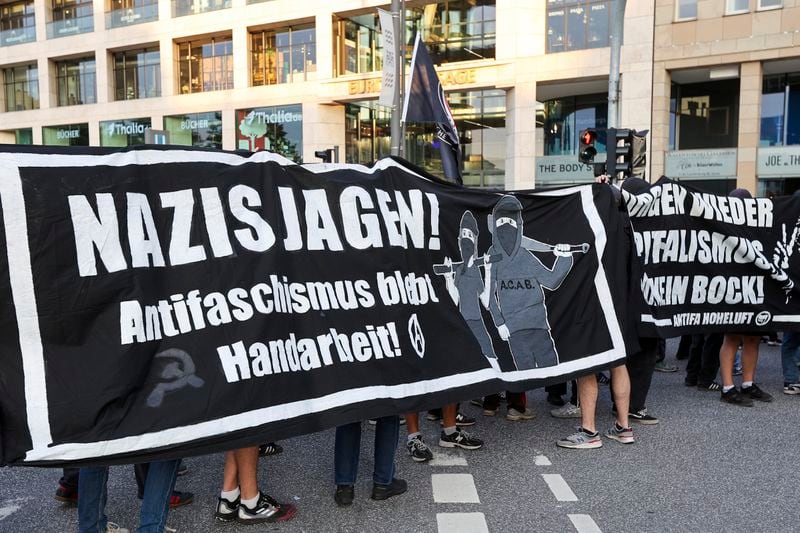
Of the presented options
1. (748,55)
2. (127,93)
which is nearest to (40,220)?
(748,55)

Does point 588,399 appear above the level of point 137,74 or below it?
below

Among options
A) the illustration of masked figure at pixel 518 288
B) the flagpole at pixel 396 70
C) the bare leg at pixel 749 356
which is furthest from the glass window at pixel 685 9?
the illustration of masked figure at pixel 518 288

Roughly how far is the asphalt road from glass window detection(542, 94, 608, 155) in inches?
722

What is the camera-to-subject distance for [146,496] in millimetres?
3348

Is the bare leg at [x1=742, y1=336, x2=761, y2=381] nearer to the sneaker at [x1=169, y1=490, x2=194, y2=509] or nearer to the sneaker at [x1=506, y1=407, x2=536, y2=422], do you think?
the sneaker at [x1=506, y1=407, x2=536, y2=422]

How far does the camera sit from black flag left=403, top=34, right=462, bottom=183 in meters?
7.60

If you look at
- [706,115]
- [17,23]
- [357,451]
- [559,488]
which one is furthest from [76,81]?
[559,488]

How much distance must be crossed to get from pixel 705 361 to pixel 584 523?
385 centimetres

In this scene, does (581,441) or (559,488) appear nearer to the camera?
(559,488)

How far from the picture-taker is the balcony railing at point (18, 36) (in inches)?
1294

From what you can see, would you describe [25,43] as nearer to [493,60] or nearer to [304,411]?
[493,60]

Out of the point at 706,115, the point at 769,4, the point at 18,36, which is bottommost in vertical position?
the point at 706,115

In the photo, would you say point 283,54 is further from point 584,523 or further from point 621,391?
point 584,523

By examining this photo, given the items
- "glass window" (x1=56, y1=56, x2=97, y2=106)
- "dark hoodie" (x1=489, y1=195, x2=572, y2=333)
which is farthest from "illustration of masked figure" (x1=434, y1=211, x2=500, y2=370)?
"glass window" (x1=56, y1=56, x2=97, y2=106)
